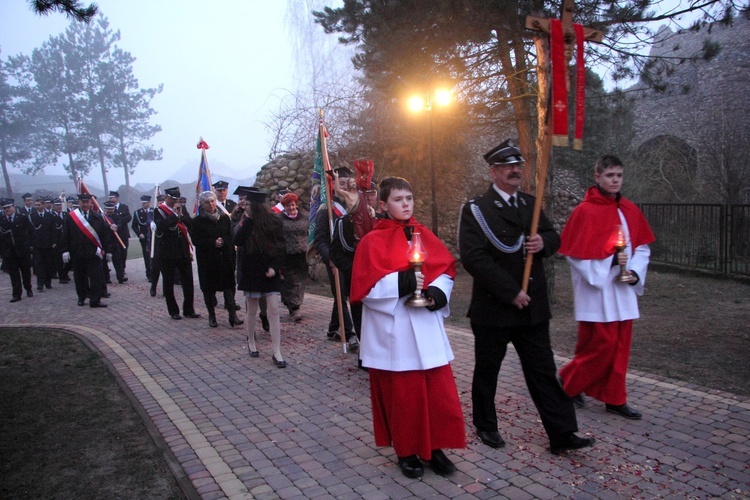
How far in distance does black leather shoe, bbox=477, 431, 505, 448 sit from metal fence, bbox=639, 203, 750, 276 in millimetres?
10160

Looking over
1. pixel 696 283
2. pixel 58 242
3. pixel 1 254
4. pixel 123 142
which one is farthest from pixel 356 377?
pixel 123 142

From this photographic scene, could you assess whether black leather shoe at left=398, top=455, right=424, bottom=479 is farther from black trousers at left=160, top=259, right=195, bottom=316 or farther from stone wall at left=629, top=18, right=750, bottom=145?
stone wall at left=629, top=18, right=750, bottom=145

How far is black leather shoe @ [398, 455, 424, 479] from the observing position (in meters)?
4.25

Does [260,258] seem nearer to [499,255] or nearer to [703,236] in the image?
[499,255]

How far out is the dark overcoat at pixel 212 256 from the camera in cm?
969

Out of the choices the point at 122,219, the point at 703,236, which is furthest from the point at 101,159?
the point at 703,236

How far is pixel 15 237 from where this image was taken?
45.0 feet

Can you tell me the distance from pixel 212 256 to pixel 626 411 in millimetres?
6624

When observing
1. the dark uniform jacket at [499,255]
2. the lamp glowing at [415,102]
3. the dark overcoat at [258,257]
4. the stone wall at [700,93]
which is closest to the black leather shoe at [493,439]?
the dark uniform jacket at [499,255]

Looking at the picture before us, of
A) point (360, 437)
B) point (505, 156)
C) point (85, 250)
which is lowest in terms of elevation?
point (360, 437)

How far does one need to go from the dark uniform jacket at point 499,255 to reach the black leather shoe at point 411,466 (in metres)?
1.12

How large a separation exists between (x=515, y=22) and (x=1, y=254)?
40.5 ft

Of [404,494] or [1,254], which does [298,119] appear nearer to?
[1,254]

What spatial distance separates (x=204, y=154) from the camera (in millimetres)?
11375
